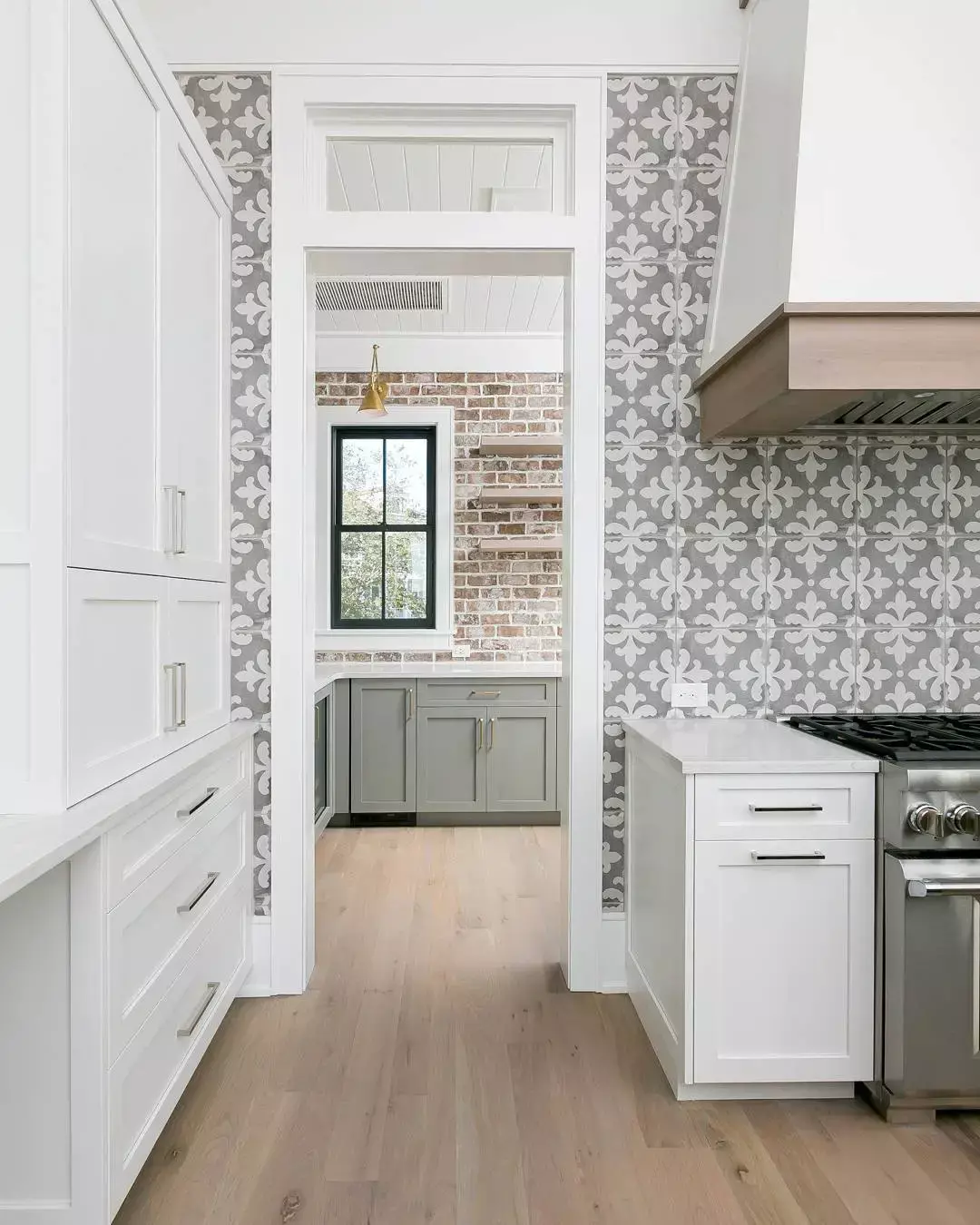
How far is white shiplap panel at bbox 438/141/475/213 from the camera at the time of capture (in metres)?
3.01

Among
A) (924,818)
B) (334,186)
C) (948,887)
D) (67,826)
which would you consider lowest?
(948,887)

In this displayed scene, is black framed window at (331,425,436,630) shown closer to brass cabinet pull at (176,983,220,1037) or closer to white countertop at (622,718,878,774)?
white countertop at (622,718,878,774)

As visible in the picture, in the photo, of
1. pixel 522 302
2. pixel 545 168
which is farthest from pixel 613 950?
pixel 522 302

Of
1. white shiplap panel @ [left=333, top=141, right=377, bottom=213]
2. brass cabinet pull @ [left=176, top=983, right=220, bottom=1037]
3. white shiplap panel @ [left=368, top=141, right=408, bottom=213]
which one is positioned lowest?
brass cabinet pull @ [left=176, top=983, right=220, bottom=1037]

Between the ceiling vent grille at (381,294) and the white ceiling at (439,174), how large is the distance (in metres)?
1.09

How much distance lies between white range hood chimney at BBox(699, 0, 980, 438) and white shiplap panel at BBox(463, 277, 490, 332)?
234 cm

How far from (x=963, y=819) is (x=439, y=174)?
269 cm

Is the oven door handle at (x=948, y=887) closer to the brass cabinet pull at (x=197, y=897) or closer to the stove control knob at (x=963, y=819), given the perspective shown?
the stove control knob at (x=963, y=819)

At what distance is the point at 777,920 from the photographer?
2082 mm

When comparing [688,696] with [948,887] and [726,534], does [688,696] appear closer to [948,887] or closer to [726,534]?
[726,534]

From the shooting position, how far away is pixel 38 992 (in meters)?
1.49

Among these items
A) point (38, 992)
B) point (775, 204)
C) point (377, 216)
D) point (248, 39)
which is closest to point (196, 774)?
point (38, 992)

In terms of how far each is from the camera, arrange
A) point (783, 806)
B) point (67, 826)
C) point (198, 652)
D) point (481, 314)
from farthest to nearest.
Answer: point (481, 314) → point (198, 652) → point (783, 806) → point (67, 826)

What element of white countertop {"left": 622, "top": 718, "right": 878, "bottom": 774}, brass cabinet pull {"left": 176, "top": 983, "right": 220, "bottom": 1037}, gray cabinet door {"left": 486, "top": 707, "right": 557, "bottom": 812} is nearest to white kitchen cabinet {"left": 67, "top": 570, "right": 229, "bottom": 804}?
brass cabinet pull {"left": 176, "top": 983, "right": 220, "bottom": 1037}
